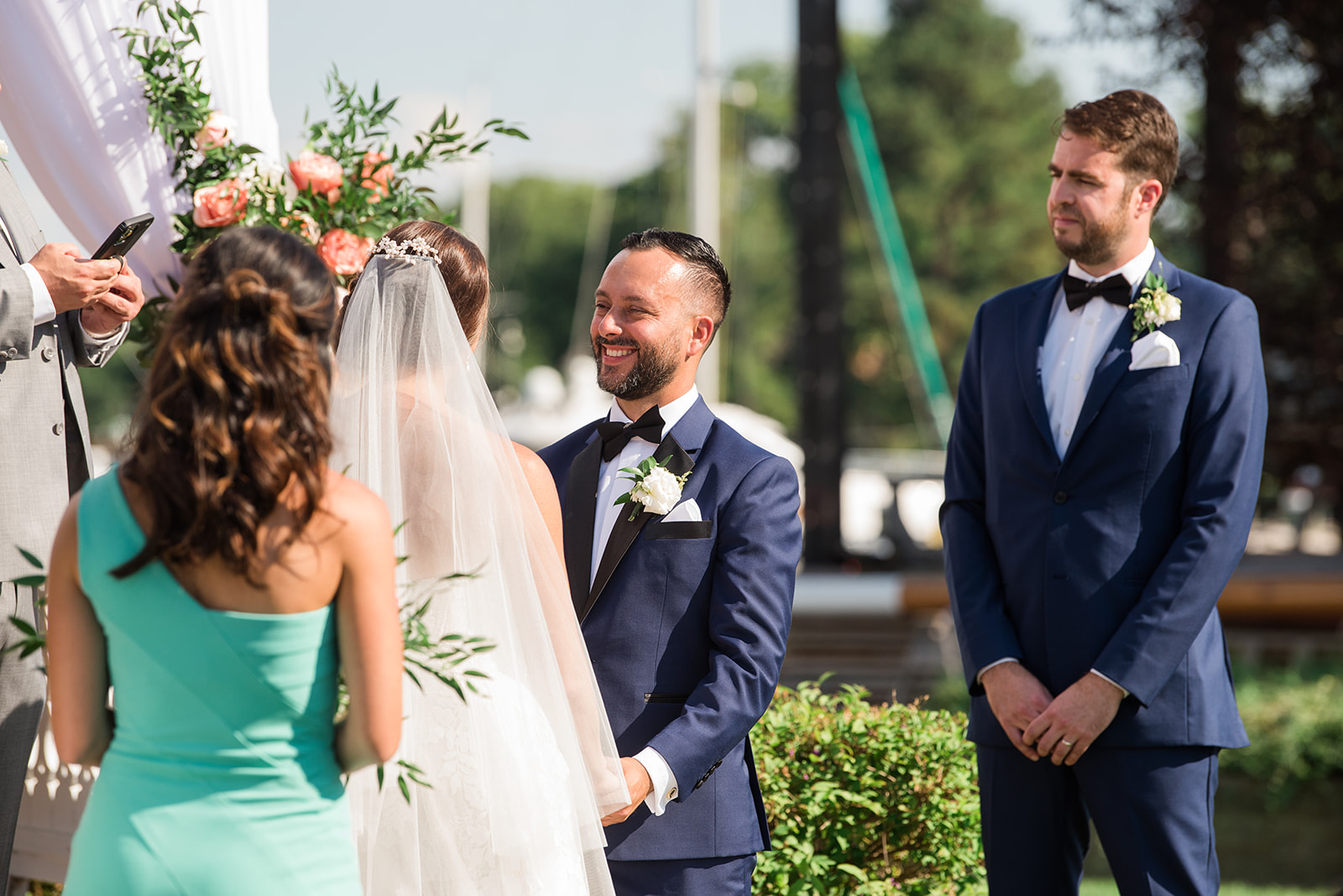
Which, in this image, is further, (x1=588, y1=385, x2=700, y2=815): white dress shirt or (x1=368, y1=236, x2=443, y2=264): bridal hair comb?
(x1=588, y1=385, x2=700, y2=815): white dress shirt

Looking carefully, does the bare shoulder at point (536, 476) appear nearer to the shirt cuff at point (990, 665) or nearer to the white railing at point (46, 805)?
the shirt cuff at point (990, 665)

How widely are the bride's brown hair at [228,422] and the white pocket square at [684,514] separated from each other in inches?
39.8

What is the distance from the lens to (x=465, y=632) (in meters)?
2.32

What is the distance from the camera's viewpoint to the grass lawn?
5664 mm

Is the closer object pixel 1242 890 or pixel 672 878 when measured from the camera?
pixel 672 878

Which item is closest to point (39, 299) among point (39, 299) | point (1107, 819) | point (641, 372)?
point (39, 299)

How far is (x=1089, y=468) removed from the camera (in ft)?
9.74

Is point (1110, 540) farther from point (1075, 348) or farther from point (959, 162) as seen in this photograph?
point (959, 162)

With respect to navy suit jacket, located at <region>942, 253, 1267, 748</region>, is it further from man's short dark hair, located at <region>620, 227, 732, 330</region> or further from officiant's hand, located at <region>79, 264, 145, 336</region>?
officiant's hand, located at <region>79, 264, 145, 336</region>

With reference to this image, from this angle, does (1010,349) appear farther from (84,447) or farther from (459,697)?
(84,447)

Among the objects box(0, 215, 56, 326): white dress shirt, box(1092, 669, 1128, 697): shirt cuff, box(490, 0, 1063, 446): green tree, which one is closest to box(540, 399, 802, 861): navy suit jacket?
box(1092, 669, 1128, 697): shirt cuff

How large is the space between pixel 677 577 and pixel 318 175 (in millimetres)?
1547

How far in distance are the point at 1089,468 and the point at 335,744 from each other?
1864mm

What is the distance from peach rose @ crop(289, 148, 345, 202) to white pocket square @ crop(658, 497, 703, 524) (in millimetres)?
1400
